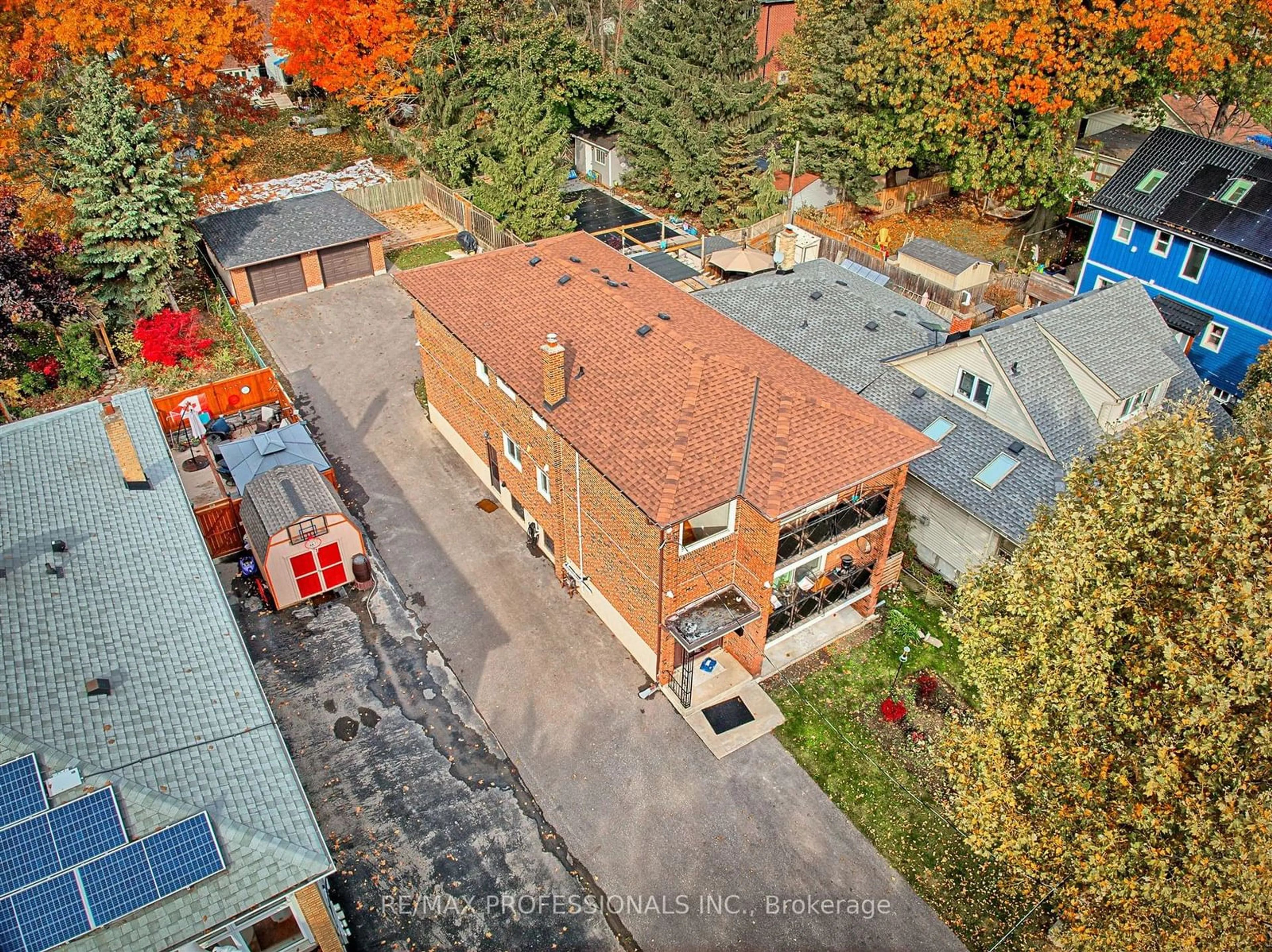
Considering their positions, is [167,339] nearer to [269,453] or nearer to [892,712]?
[269,453]

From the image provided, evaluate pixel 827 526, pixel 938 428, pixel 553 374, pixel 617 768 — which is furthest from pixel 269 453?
pixel 938 428

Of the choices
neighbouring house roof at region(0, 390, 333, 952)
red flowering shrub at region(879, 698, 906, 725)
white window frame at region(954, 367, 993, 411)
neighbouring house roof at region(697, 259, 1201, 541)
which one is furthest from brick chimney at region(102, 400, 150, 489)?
A: white window frame at region(954, 367, 993, 411)

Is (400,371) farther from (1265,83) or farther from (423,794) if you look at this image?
(1265,83)

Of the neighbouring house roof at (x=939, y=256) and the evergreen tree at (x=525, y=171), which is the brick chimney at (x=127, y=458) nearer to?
the evergreen tree at (x=525, y=171)

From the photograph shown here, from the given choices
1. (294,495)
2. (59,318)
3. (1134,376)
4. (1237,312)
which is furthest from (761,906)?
(59,318)

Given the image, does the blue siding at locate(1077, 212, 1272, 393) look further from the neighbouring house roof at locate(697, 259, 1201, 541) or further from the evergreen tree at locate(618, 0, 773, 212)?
the evergreen tree at locate(618, 0, 773, 212)
